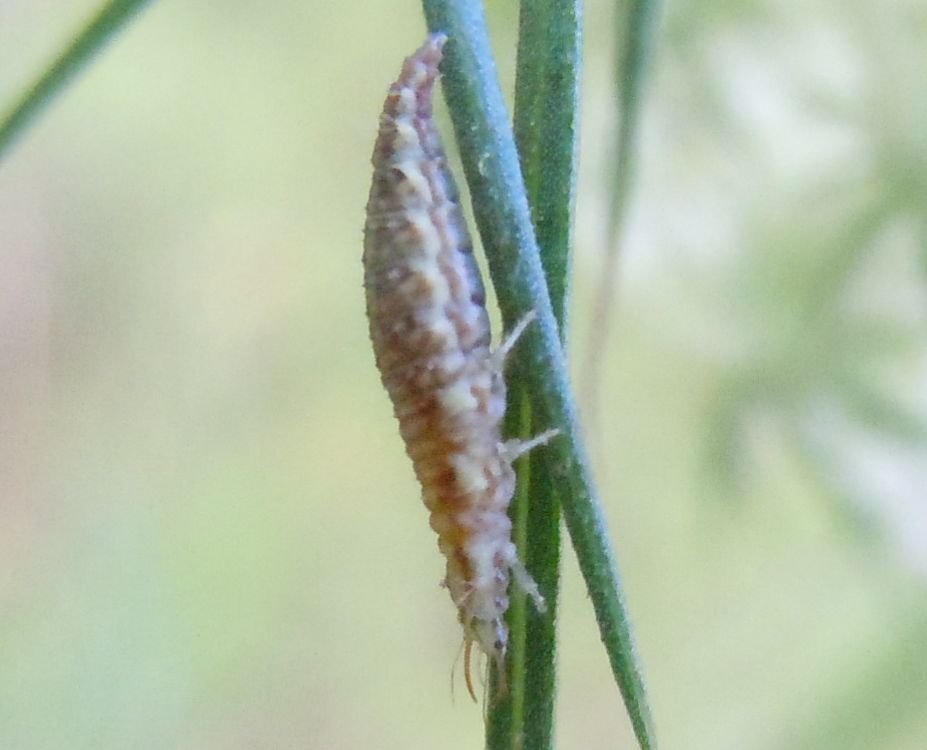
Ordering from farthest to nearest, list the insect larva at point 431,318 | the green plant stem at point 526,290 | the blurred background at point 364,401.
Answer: the blurred background at point 364,401
the insect larva at point 431,318
the green plant stem at point 526,290

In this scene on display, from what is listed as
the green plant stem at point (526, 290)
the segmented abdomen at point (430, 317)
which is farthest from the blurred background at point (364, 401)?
the green plant stem at point (526, 290)

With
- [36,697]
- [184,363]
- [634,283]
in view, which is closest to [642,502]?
[634,283]

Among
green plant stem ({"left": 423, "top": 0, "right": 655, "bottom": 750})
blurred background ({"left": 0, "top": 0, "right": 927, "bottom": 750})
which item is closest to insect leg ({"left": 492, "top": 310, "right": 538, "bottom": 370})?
green plant stem ({"left": 423, "top": 0, "right": 655, "bottom": 750})

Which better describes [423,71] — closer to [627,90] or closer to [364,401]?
[627,90]

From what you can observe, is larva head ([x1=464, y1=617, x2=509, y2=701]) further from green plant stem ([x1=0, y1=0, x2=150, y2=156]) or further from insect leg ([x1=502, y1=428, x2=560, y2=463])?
green plant stem ([x1=0, y1=0, x2=150, y2=156])

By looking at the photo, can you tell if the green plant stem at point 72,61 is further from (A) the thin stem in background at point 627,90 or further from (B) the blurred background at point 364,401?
(B) the blurred background at point 364,401

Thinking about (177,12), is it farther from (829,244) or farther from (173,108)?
(829,244)
